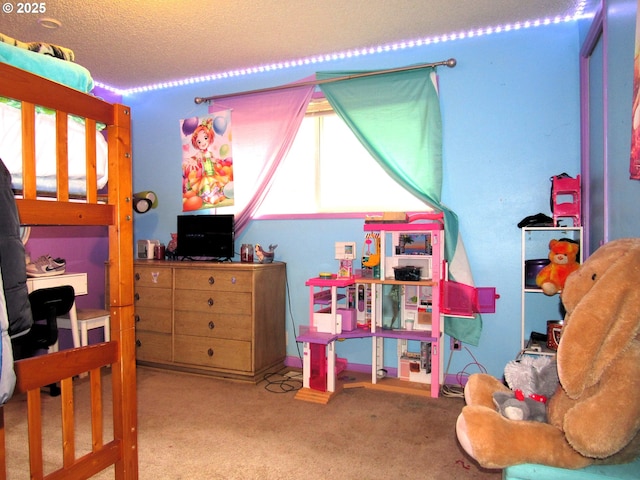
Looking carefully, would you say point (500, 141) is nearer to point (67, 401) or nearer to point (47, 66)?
point (47, 66)

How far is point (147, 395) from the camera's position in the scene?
9.62 ft

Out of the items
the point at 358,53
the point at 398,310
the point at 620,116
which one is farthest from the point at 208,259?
the point at 620,116

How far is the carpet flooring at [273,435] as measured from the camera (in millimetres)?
1987

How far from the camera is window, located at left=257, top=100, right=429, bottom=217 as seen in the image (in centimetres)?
343

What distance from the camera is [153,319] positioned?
3521 mm

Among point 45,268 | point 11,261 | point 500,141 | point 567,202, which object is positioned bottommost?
point 45,268

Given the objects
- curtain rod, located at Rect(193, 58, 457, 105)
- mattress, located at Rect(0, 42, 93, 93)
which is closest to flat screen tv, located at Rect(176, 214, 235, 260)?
curtain rod, located at Rect(193, 58, 457, 105)

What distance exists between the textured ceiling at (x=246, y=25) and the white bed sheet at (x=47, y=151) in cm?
147

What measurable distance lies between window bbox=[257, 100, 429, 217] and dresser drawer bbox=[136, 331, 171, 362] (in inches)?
50.8

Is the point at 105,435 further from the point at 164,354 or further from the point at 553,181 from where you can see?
the point at 553,181

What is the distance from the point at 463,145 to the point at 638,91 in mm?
1598

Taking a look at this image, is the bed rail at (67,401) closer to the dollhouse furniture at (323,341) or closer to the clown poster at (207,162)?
the dollhouse furniture at (323,341)

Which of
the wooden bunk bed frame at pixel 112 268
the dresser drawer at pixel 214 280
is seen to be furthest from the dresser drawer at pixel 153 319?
the wooden bunk bed frame at pixel 112 268

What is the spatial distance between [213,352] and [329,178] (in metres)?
1.64
